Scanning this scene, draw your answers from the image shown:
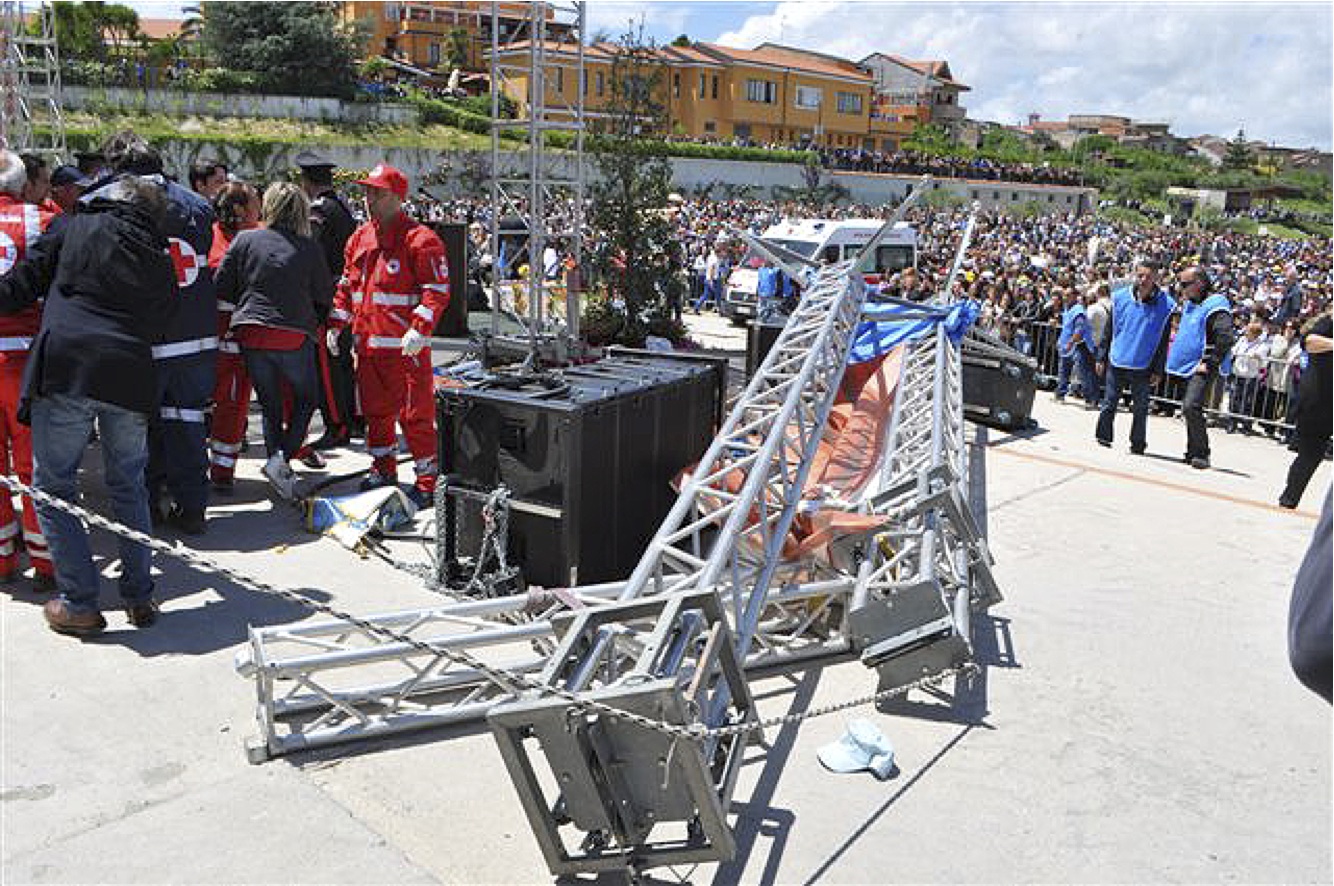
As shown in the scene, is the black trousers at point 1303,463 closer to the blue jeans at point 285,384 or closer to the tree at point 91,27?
the blue jeans at point 285,384

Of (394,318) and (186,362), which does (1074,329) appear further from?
(186,362)

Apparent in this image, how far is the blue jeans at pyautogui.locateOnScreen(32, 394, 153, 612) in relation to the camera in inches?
177

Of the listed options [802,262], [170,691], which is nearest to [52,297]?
[170,691]

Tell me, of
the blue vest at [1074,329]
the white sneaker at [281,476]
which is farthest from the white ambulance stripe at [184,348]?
the blue vest at [1074,329]

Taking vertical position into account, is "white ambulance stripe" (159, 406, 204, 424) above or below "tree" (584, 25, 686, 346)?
below

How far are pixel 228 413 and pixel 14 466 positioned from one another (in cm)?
174

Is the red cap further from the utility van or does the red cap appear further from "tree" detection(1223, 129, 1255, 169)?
"tree" detection(1223, 129, 1255, 169)

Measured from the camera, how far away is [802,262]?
880 cm

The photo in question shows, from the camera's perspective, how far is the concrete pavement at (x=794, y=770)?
133 inches

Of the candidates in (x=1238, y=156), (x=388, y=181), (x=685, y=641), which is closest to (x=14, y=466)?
(x=388, y=181)

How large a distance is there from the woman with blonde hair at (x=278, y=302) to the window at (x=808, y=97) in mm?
74234

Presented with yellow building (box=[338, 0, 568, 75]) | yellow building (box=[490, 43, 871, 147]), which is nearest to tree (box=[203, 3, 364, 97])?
yellow building (box=[338, 0, 568, 75])

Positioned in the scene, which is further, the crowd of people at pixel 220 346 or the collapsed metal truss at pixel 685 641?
the crowd of people at pixel 220 346

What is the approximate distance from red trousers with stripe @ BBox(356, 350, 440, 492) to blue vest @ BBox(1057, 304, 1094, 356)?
27.3 feet
